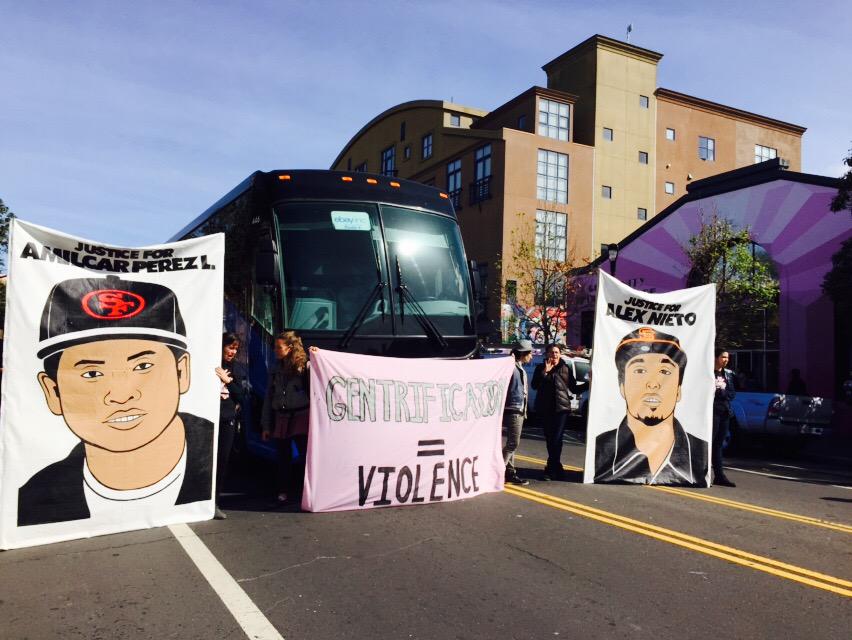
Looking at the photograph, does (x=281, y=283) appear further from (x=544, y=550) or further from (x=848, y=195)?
(x=848, y=195)

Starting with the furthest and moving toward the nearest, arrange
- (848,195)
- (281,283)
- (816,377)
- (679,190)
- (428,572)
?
1. (679,190)
2. (816,377)
3. (848,195)
4. (281,283)
5. (428,572)

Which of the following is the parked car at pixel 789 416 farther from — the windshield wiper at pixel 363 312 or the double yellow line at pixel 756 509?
the windshield wiper at pixel 363 312

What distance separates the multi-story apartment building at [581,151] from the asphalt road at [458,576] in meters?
26.2

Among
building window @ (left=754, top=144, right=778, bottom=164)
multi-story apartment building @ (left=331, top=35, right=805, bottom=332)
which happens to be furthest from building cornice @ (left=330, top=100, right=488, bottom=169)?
building window @ (left=754, top=144, right=778, bottom=164)

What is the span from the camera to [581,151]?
3744 cm

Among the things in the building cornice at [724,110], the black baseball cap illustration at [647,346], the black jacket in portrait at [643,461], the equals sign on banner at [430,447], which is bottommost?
the black jacket in portrait at [643,461]

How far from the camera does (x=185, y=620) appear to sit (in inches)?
173

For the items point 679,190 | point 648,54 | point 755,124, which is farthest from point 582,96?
point 755,124

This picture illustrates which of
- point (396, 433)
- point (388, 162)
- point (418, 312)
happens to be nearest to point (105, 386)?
point (396, 433)

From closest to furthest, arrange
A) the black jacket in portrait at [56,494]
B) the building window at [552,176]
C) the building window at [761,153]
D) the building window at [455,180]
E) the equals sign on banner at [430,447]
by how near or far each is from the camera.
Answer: the black jacket in portrait at [56,494], the equals sign on banner at [430,447], the building window at [552,176], the building window at [455,180], the building window at [761,153]

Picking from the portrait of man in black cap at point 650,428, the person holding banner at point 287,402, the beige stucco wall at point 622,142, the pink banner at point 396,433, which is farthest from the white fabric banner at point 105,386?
the beige stucco wall at point 622,142

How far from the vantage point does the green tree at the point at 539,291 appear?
2831 cm

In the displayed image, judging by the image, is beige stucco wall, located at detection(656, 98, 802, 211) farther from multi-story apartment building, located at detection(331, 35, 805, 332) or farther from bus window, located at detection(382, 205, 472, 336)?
bus window, located at detection(382, 205, 472, 336)

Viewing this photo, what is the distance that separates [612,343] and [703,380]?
1.45m
